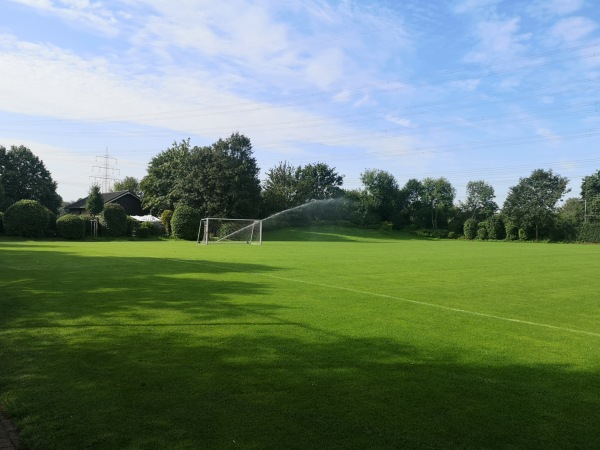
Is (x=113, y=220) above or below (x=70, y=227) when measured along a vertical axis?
above

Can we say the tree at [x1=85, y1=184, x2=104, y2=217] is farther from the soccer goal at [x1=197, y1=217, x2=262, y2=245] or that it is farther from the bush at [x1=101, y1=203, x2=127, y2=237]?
the soccer goal at [x1=197, y1=217, x2=262, y2=245]

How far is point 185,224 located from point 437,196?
59.0 meters

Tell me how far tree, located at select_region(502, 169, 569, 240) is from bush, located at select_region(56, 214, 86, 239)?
198 feet

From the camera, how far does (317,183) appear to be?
3526 inches

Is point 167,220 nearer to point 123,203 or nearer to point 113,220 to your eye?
point 113,220

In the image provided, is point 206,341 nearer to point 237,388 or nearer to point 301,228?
point 237,388

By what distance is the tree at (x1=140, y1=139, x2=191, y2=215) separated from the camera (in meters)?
62.2

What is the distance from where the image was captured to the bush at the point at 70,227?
44.6 meters

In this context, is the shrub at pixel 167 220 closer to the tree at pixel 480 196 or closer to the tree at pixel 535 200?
the tree at pixel 535 200

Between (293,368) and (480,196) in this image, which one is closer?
(293,368)

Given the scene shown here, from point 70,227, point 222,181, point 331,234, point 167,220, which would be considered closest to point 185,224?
point 167,220

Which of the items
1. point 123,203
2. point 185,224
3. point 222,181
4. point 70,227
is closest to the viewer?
point 70,227

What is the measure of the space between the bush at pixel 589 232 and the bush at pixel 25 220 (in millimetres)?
69588

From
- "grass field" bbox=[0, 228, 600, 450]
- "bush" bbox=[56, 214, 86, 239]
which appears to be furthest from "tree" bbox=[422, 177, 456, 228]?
"grass field" bbox=[0, 228, 600, 450]
